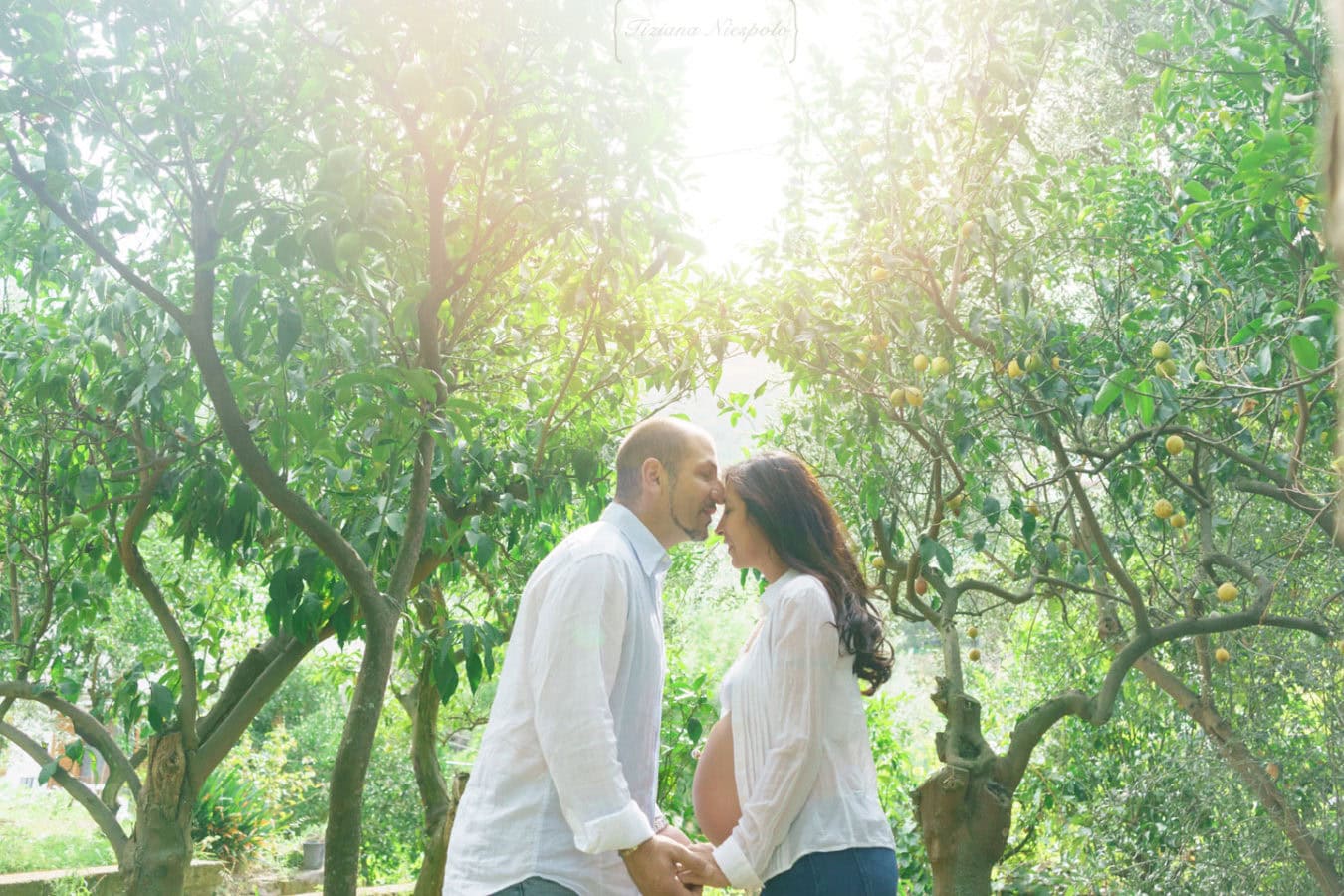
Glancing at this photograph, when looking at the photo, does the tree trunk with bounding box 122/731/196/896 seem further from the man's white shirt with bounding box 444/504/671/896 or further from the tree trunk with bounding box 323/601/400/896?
the man's white shirt with bounding box 444/504/671/896

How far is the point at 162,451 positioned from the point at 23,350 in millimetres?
645

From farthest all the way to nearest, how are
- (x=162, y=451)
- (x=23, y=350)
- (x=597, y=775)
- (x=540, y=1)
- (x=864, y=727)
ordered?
1. (x=23, y=350)
2. (x=162, y=451)
3. (x=540, y=1)
4. (x=864, y=727)
5. (x=597, y=775)

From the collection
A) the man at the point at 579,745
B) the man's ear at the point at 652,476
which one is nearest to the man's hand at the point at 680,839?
the man at the point at 579,745

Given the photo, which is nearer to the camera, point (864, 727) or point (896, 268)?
point (864, 727)

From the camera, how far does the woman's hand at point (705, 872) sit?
5.39ft

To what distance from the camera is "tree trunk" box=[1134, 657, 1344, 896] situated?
337 centimetres

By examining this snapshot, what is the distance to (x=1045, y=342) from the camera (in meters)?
2.98

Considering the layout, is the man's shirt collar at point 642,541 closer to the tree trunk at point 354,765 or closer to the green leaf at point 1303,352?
the tree trunk at point 354,765

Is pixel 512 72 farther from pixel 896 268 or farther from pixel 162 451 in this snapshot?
pixel 162 451

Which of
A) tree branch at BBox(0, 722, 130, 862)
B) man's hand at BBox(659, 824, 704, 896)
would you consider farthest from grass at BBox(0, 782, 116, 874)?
man's hand at BBox(659, 824, 704, 896)

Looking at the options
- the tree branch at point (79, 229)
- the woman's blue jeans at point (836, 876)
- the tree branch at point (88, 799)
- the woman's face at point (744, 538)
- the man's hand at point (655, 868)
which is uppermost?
the tree branch at point (79, 229)

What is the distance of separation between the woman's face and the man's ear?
0.19 meters

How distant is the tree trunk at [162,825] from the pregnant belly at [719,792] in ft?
7.35

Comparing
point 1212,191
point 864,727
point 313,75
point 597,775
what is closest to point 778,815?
point 864,727
